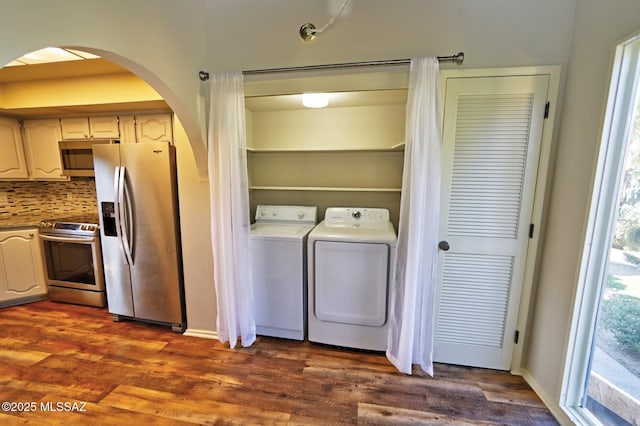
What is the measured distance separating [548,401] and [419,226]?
1.41m

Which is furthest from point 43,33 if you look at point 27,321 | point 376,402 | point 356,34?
point 27,321

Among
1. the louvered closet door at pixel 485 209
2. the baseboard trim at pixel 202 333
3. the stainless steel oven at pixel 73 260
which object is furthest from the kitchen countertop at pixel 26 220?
the louvered closet door at pixel 485 209

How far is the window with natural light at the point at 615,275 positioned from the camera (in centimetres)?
133

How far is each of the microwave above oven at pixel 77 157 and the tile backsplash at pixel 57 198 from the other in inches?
18.5

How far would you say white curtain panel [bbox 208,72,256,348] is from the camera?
2066 millimetres

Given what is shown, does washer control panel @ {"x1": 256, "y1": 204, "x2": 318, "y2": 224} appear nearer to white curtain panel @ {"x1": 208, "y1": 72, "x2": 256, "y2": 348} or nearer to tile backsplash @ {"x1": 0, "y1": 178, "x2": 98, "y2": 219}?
white curtain panel @ {"x1": 208, "y1": 72, "x2": 256, "y2": 348}

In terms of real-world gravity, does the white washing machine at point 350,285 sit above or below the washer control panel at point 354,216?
below

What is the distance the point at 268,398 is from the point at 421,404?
1034 millimetres

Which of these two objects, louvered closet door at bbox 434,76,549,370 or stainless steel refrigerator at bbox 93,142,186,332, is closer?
louvered closet door at bbox 434,76,549,370

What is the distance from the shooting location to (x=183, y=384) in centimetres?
192

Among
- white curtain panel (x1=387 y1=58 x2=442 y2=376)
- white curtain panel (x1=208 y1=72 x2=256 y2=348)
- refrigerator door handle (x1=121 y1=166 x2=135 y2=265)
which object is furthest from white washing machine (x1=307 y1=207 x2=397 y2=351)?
refrigerator door handle (x1=121 y1=166 x2=135 y2=265)

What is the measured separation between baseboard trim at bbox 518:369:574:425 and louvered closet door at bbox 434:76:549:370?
14cm

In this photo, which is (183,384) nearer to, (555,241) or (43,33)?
(43,33)

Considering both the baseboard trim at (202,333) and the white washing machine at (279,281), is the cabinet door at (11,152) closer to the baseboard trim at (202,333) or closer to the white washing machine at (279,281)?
the baseboard trim at (202,333)
